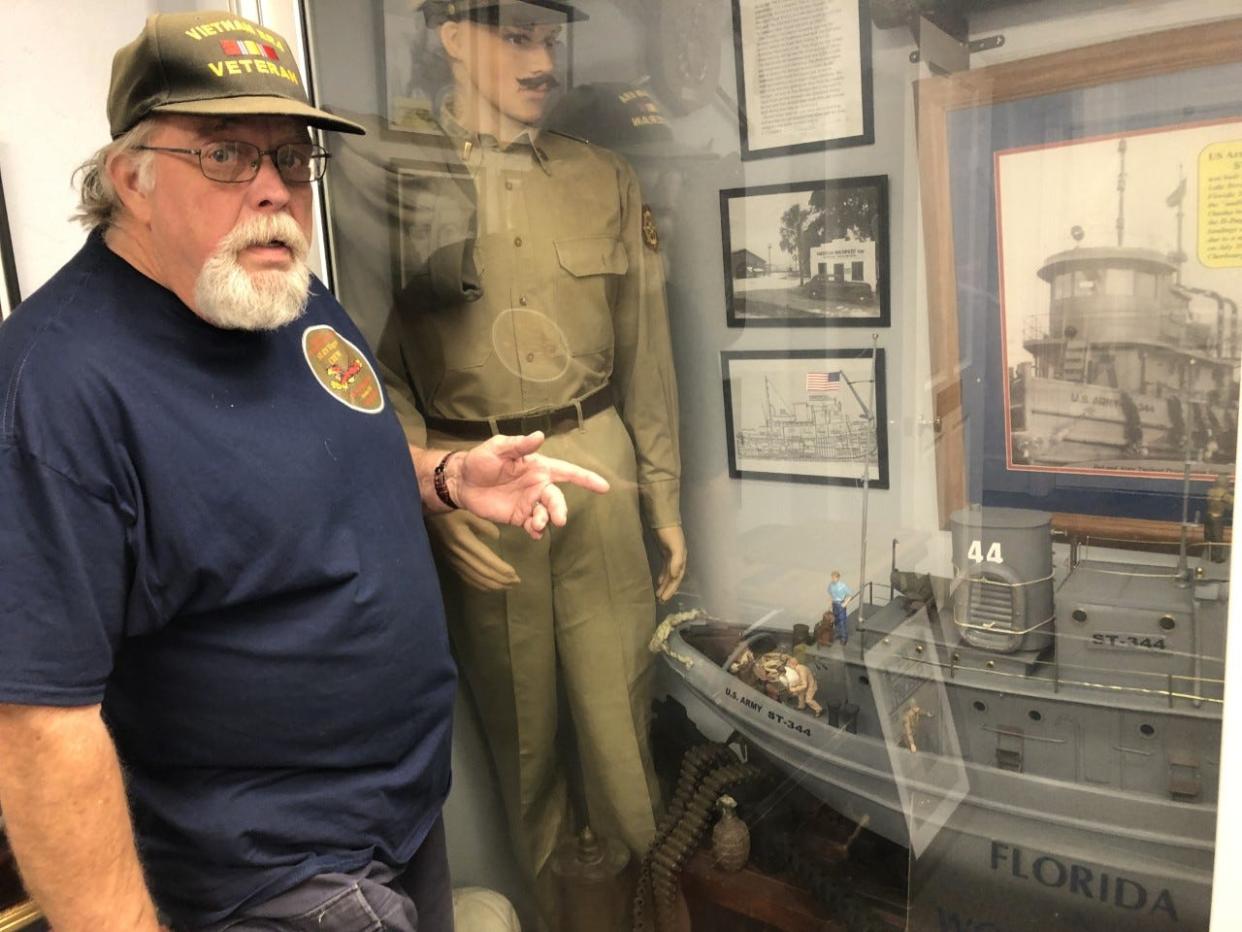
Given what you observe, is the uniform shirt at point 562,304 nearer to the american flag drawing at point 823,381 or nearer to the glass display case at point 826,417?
the glass display case at point 826,417

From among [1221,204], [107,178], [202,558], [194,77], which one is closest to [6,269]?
[107,178]

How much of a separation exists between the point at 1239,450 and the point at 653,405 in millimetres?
791

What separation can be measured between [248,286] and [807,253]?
27.8 inches

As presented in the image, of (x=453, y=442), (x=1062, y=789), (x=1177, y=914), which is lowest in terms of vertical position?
(x=1177, y=914)

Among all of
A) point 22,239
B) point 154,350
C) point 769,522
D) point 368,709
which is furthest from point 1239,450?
point 22,239

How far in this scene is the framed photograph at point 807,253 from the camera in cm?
122

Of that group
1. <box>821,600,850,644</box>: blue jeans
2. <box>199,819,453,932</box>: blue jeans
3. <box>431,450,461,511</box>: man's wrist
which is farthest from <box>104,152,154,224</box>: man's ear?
<box>821,600,850,644</box>: blue jeans

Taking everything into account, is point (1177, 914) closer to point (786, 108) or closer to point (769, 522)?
point (769, 522)

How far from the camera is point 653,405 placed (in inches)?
57.4

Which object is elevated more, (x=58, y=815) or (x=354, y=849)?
(x=58, y=815)

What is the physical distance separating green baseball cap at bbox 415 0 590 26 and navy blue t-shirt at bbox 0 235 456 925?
55 centimetres

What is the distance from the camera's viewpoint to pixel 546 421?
56.7 inches

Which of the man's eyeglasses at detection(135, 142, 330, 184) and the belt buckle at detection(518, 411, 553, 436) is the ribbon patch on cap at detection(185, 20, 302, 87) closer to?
the man's eyeglasses at detection(135, 142, 330, 184)

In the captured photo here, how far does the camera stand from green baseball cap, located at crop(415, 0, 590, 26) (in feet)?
4.38
